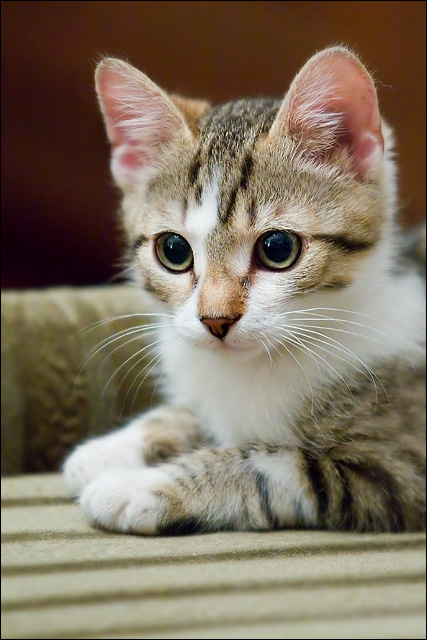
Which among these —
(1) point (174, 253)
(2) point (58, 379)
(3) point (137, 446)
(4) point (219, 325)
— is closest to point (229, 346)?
(4) point (219, 325)

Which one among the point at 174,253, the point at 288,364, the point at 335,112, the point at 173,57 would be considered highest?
the point at 173,57

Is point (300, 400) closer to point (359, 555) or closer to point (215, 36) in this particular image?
point (359, 555)

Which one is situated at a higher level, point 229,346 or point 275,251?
point 275,251

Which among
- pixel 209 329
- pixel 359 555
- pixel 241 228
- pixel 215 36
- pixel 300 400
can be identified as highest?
pixel 215 36

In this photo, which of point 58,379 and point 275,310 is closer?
point 275,310

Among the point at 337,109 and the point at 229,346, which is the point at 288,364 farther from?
the point at 337,109

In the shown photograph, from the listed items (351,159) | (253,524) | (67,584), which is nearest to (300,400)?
(253,524)

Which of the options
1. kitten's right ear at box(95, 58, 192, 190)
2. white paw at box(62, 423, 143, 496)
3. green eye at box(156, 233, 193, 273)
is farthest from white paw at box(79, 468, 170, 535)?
kitten's right ear at box(95, 58, 192, 190)
